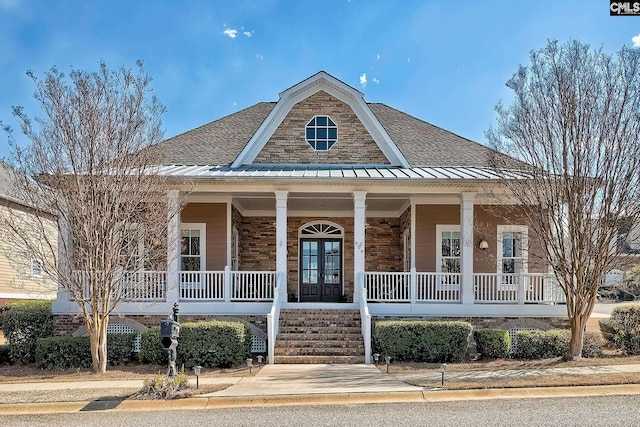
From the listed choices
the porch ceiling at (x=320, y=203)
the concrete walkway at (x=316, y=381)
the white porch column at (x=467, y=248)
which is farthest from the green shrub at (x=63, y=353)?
the white porch column at (x=467, y=248)

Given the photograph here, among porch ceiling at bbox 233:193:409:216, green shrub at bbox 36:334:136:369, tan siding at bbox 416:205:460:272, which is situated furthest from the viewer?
tan siding at bbox 416:205:460:272

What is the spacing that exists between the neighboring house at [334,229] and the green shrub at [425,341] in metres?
0.56

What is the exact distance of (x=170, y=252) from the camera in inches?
512

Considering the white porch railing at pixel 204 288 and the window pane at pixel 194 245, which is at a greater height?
the window pane at pixel 194 245

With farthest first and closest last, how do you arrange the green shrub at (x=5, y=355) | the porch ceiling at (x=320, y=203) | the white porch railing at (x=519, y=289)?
1. the porch ceiling at (x=320, y=203)
2. the white porch railing at (x=519, y=289)
3. the green shrub at (x=5, y=355)

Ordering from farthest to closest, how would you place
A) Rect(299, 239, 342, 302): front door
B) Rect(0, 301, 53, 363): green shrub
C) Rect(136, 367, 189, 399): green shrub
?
Rect(299, 239, 342, 302): front door < Rect(0, 301, 53, 363): green shrub < Rect(136, 367, 189, 399): green shrub

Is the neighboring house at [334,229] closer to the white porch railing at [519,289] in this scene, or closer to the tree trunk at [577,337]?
the white porch railing at [519,289]

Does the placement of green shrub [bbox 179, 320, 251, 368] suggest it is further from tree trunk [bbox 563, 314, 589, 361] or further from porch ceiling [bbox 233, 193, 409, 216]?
tree trunk [bbox 563, 314, 589, 361]

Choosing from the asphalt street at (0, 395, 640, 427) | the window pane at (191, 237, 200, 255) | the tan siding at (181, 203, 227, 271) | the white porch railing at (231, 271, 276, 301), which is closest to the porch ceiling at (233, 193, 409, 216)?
the tan siding at (181, 203, 227, 271)

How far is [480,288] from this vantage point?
46.9 feet

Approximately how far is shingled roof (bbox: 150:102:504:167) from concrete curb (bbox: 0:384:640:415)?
849cm

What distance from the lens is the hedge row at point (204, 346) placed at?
1136 centimetres

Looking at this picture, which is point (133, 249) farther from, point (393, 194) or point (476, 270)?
point (476, 270)

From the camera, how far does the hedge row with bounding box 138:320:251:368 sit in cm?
1136
